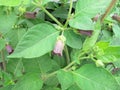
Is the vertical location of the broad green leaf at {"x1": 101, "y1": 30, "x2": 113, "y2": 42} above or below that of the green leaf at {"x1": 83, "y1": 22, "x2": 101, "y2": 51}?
below

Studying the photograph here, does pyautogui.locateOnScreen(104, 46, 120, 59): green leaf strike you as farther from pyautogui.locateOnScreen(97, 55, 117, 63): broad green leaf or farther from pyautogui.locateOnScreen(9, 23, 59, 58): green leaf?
pyautogui.locateOnScreen(9, 23, 59, 58): green leaf

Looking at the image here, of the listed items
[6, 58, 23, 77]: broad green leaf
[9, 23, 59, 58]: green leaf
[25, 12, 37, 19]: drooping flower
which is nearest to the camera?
[9, 23, 59, 58]: green leaf

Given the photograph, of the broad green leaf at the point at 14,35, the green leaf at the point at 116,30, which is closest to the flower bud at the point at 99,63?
the green leaf at the point at 116,30

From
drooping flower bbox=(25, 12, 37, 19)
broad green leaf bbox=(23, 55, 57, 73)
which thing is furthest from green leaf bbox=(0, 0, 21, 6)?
broad green leaf bbox=(23, 55, 57, 73)

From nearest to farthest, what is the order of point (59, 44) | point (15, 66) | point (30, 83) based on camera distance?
1. point (59, 44)
2. point (30, 83)
3. point (15, 66)

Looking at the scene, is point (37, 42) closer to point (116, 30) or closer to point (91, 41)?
point (91, 41)

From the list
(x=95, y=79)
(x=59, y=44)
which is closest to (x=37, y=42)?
(x=59, y=44)

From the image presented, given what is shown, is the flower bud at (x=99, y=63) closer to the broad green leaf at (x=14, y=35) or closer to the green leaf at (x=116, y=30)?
the green leaf at (x=116, y=30)
